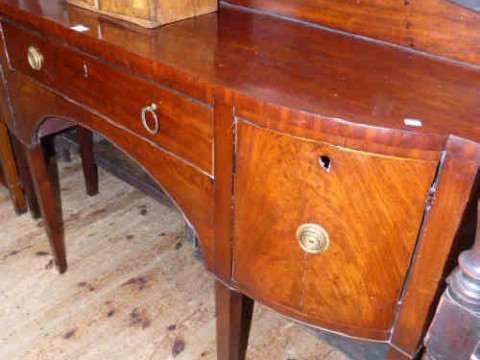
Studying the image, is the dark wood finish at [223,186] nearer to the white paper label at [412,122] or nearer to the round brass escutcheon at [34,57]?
the white paper label at [412,122]

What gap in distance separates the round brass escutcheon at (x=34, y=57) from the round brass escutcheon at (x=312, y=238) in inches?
29.9

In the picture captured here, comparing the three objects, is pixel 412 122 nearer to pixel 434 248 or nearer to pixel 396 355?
pixel 434 248

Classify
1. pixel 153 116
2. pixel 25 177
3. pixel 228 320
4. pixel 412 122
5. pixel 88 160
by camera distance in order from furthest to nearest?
1. pixel 88 160
2. pixel 25 177
3. pixel 228 320
4. pixel 153 116
5. pixel 412 122

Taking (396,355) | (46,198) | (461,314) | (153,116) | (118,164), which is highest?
(153,116)

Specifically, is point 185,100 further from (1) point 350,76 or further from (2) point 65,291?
(2) point 65,291

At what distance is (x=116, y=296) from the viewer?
66.5 inches

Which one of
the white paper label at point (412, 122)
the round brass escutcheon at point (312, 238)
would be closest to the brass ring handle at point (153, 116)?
the round brass escutcheon at point (312, 238)

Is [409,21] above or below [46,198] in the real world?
above

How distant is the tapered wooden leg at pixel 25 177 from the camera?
182cm

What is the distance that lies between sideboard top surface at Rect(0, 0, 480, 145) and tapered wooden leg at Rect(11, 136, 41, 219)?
2.34 feet

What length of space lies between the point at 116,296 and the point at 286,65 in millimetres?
1094

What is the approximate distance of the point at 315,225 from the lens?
33.1 inches

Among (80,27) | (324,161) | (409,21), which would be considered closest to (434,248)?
(324,161)

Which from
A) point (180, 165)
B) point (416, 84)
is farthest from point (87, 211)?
point (416, 84)
